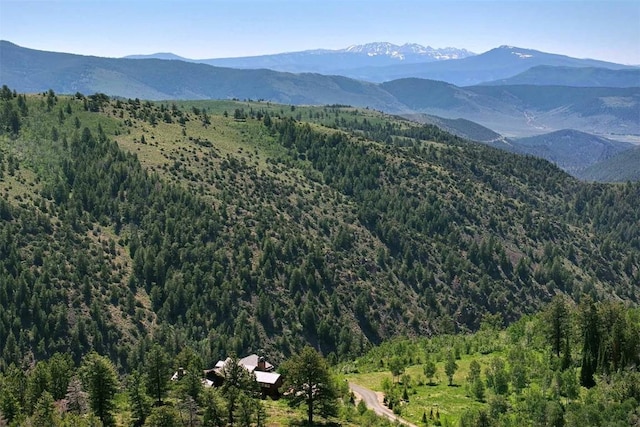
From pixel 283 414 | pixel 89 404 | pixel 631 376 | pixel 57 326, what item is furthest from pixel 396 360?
pixel 57 326

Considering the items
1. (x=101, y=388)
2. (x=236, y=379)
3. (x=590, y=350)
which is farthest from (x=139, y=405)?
(x=590, y=350)

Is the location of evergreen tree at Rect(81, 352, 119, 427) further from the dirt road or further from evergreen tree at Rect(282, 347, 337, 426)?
the dirt road

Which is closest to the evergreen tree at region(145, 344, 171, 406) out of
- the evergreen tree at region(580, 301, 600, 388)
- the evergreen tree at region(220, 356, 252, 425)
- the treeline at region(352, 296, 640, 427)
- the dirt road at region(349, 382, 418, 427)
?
the evergreen tree at region(220, 356, 252, 425)

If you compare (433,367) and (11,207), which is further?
(11,207)

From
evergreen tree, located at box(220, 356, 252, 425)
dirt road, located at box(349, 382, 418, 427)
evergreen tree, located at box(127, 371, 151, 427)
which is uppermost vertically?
evergreen tree, located at box(220, 356, 252, 425)

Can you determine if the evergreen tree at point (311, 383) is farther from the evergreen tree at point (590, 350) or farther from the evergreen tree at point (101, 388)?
the evergreen tree at point (590, 350)

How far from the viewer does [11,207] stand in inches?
7003

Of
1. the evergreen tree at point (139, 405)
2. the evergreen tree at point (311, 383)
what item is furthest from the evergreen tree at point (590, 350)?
the evergreen tree at point (139, 405)

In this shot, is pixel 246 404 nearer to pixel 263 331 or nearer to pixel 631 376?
pixel 631 376

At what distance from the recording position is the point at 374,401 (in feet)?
316

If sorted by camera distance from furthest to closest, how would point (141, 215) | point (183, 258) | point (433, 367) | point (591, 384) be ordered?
point (141, 215)
point (183, 258)
point (433, 367)
point (591, 384)

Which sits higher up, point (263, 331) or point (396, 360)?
point (396, 360)

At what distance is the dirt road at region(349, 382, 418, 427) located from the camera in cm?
8694

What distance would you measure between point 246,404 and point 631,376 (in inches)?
1897
